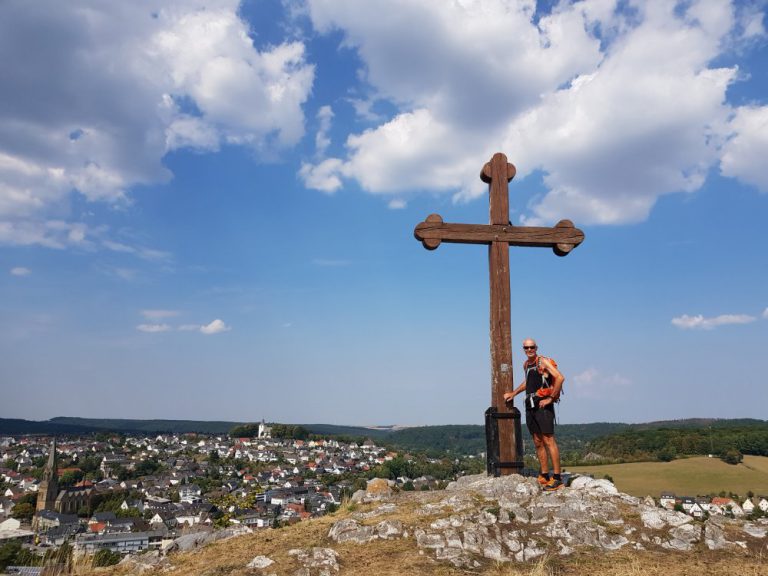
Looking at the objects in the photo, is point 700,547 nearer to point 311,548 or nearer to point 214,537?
point 311,548

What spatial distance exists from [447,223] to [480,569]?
462cm

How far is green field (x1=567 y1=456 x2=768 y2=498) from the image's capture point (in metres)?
48.5

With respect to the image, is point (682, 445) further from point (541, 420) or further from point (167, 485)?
point (167, 485)

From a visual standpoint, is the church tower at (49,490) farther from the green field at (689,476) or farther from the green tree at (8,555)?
the green field at (689,476)

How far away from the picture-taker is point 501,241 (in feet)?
26.2

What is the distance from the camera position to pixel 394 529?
19.1 ft

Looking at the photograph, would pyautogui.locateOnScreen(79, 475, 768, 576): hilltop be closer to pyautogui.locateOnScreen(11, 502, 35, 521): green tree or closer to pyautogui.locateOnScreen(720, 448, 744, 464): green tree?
pyautogui.locateOnScreen(720, 448, 744, 464): green tree

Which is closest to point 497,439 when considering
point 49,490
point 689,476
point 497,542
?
point 497,542

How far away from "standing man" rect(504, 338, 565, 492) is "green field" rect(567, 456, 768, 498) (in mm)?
43117

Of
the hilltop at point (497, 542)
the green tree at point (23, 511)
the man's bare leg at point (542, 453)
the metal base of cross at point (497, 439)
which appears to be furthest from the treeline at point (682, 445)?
the green tree at point (23, 511)

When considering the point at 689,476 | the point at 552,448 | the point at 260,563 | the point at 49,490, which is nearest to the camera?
the point at 260,563

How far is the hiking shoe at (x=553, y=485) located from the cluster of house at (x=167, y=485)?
7.21 m

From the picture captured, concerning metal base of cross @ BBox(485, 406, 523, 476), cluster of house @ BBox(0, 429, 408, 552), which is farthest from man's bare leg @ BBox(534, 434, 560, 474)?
cluster of house @ BBox(0, 429, 408, 552)

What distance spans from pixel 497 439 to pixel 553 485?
38.4 inches
